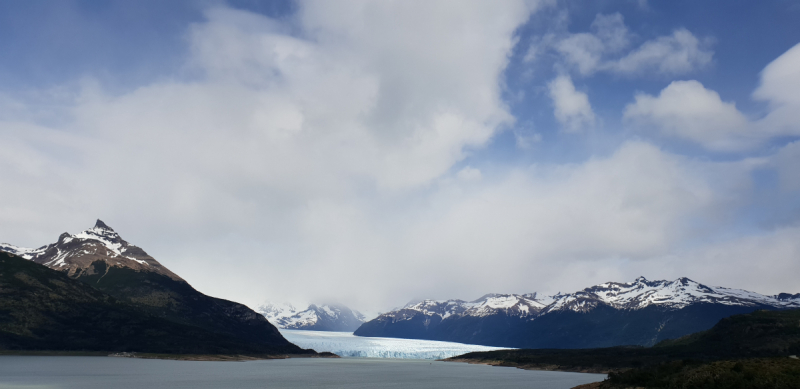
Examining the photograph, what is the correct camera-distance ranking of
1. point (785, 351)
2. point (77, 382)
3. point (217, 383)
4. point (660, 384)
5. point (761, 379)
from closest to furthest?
point (761, 379)
point (660, 384)
point (77, 382)
point (217, 383)
point (785, 351)

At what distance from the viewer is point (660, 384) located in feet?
234

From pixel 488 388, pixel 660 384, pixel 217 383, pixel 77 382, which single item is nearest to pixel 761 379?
pixel 660 384

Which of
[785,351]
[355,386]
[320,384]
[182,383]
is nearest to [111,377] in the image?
[182,383]

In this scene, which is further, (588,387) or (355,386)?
(355,386)

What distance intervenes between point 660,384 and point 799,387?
733 inches

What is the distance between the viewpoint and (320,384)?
12794 centimetres

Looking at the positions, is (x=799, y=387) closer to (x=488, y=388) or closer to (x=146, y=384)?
(x=488, y=388)

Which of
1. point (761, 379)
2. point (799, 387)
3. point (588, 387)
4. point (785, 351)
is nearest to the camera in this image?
point (799, 387)

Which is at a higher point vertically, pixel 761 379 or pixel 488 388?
pixel 761 379

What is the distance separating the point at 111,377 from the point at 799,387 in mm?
151227

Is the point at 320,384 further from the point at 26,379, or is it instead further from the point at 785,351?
the point at 785,351

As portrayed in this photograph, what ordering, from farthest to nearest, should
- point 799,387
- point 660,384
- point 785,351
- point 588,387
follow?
point 785,351
point 588,387
point 660,384
point 799,387

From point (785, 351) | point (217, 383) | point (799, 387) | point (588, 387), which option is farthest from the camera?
point (785, 351)

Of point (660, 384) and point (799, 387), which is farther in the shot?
point (660, 384)
